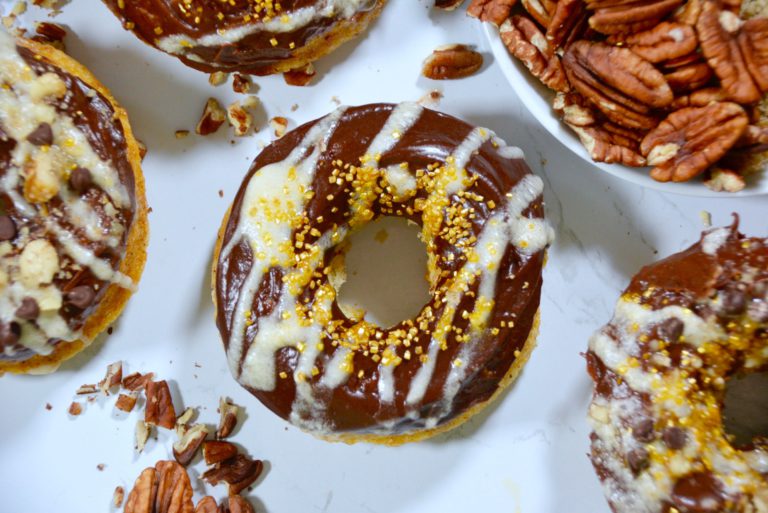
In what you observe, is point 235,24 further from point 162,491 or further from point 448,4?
point 162,491

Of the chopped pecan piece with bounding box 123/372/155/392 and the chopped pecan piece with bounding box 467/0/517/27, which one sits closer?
the chopped pecan piece with bounding box 467/0/517/27

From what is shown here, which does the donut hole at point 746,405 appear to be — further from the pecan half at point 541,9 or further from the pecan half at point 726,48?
the pecan half at point 541,9

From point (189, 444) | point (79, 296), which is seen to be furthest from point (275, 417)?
point (79, 296)

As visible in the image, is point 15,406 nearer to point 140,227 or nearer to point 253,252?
point 140,227

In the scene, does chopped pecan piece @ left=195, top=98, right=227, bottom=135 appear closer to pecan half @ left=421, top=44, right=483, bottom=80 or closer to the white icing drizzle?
the white icing drizzle

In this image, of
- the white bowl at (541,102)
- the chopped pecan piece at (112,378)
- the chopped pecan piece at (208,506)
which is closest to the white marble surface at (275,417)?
the chopped pecan piece at (112,378)

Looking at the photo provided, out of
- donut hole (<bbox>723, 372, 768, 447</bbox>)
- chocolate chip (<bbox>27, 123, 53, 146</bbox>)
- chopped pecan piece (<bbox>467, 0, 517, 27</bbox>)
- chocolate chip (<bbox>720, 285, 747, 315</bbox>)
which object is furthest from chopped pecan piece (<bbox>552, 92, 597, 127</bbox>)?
chocolate chip (<bbox>27, 123, 53, 146</bbox>)
